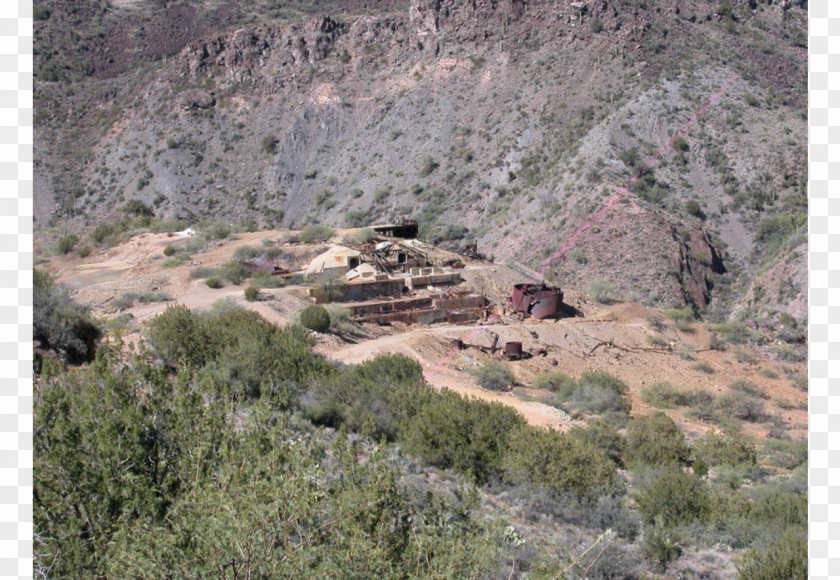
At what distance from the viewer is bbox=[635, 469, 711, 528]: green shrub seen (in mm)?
16250

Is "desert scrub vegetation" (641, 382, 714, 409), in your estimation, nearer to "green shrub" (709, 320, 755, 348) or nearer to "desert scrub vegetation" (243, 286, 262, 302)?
"green shrub" (709, 320, 755, 348)

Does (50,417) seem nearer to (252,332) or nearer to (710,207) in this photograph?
(252,332)

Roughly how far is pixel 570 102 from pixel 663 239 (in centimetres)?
2062

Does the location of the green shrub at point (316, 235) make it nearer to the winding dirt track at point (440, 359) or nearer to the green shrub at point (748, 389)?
the winding dirt track at point (440, 359)

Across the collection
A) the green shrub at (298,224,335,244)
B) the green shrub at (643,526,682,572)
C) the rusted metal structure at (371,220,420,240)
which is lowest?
the green shrub at (298,224,335,244)

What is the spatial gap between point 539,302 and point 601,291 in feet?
20.2

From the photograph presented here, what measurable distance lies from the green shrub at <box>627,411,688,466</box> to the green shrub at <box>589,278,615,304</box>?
20933 mm

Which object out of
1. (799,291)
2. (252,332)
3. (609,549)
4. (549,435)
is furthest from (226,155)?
(609,549)

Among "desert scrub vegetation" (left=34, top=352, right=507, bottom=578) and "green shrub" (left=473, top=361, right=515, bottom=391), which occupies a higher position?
"desert scrub vegetation" (left=34, top=352, right=507, bottom=578)

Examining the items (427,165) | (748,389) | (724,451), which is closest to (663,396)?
(748,389)

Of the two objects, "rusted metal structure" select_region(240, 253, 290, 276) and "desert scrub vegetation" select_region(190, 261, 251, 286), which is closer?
"desert scrub vegetation" select_region(190, 261, 251, 286)

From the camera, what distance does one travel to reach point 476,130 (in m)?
72.8

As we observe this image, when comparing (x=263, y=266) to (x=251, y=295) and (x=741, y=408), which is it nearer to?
(x=251, y=295)

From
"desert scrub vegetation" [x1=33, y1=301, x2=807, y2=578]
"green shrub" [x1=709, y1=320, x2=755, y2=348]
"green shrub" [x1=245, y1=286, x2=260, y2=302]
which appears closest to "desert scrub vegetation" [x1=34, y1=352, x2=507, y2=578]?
"desert scrub vegetation" [x1=33, y1=301, x2=807, y2=578]
